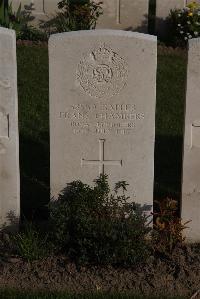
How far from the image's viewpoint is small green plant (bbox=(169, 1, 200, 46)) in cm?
1204

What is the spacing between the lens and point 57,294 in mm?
5305

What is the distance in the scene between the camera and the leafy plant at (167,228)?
5875 millimetres

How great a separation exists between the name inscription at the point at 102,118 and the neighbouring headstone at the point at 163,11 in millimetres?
7315

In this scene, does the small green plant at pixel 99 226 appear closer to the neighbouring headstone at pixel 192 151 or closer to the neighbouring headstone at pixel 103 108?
the neighbouring headstone at pixel 103 108

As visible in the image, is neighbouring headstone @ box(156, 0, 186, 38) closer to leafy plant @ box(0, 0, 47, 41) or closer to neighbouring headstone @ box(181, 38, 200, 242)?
leafy plant @ box(0, 0, 47, 41)

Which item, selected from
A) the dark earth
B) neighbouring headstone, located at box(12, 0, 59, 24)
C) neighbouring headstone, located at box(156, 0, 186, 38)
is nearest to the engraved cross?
the dark earth

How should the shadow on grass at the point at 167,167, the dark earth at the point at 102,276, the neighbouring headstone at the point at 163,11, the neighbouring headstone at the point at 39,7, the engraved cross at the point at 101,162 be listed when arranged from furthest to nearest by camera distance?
the neighbouring headstone at the point at 163,11 → the neighbouring headstone at the point at 39,7 → the shadow on grass at the point at 167,167 → the engraved cross at the point at 101,162 → the dark earth at the point at 102,276

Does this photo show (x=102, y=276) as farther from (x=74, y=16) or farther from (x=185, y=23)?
(x=185, y=23)

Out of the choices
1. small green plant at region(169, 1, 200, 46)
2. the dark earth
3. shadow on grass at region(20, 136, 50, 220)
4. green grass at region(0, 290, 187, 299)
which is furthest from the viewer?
small green plant at region(169, 1, 200, 46)

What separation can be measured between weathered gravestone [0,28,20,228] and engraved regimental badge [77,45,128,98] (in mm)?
550

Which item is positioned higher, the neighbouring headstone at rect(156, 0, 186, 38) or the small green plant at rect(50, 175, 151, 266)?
the neighbouring headstone at rect(156, 0, 186, 38)

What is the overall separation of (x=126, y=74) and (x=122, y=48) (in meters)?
0.21

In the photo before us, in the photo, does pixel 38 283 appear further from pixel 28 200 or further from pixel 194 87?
pixel 194 87

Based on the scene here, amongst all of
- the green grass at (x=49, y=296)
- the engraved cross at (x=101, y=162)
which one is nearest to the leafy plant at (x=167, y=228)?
the engraved cross at (x=101, y=162)
